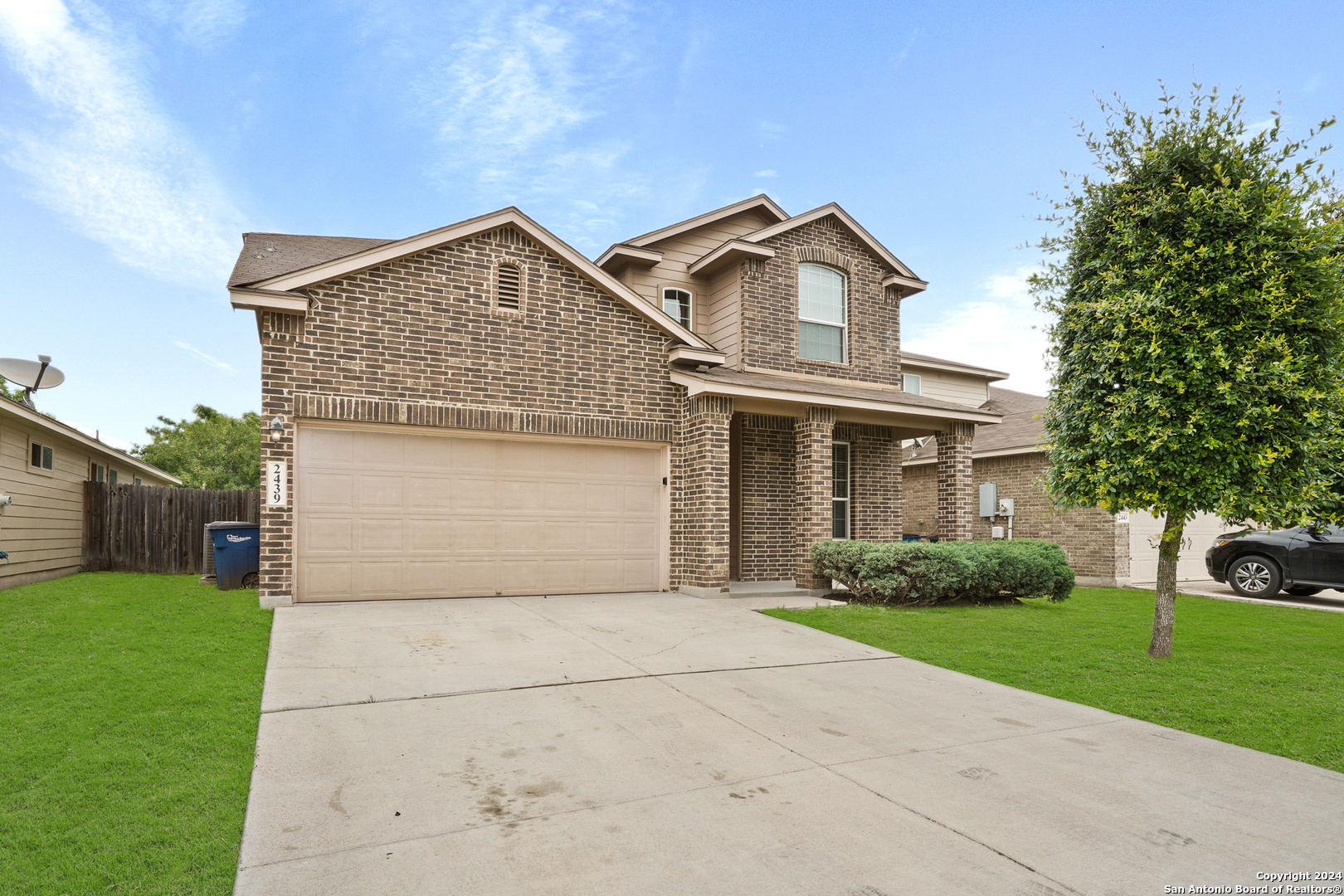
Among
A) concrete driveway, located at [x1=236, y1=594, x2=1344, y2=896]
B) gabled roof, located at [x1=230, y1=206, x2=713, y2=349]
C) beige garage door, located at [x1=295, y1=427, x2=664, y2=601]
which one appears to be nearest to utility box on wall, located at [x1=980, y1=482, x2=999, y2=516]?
gabled roof, located at [x1=230, y1=206, x2=713, y2=349]

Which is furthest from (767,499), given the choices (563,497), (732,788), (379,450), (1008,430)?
(732,788)

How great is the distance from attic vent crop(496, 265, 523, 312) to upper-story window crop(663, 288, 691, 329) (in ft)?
12.7

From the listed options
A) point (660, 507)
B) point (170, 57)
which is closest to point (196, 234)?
point (170, 57)

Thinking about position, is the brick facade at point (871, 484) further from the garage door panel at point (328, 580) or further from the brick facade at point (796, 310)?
the garage door panel at point (328, 580)

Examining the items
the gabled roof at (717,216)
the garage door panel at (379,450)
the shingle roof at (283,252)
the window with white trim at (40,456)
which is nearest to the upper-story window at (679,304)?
the gabled roof at (717,216)

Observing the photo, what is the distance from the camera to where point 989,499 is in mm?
17219

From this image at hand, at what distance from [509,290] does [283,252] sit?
4253mm

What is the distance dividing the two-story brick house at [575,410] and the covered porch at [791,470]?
0.05m

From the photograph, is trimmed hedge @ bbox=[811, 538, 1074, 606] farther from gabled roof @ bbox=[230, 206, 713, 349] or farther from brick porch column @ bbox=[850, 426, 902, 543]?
gabled roof @ bbox=[230, 206, 713, 349]

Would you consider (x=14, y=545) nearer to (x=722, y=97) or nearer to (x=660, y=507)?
(x=660, y=507)

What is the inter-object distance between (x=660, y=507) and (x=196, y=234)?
18985 millimetres

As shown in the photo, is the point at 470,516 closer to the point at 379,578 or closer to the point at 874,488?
the point at 379,578

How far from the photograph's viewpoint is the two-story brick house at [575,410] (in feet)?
32.4

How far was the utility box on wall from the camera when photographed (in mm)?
17156
